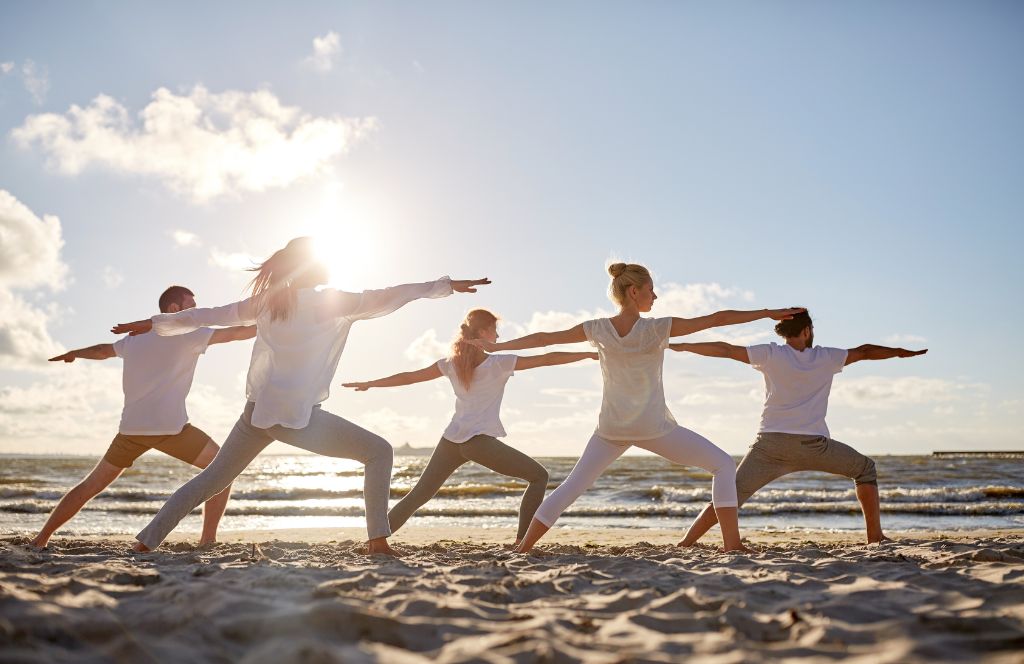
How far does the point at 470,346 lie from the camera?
607 centimetres

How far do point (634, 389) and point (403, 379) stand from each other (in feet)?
7.24

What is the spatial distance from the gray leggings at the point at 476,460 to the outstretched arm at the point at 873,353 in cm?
274

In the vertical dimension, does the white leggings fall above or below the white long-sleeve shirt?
below

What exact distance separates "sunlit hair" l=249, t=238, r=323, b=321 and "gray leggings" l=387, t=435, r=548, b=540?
6.03ft

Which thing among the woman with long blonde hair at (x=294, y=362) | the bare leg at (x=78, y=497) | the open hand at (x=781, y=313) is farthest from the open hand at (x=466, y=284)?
the bare leg at (x=78, y=497)

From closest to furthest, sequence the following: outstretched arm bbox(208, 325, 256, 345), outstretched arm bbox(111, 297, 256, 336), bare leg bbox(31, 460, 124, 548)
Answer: outstretched arm bbox(111, 297, 256, 336)
outstretched arm bbox(208, 325, 256, 345)
bare leg bbox(31, 460, 124, 548)

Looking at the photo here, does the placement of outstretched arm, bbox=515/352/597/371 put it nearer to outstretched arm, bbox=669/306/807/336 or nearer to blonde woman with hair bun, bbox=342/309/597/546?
blonde woman with hair bun, bbox=342/309/597/546

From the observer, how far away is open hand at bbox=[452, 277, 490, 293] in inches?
191

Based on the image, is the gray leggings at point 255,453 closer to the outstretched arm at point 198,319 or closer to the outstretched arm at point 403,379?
the outstretched arm at point 198,319

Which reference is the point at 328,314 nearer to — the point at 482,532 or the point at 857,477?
the point at 857,477

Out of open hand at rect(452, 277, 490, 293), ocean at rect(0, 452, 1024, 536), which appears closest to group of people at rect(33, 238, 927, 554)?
open hand at rect(452, 277, 490, 293)

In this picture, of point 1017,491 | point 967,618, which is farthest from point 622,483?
point 967,618

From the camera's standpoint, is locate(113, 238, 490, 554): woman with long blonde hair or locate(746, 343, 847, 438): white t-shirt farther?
locate(746, 343, 847, 438): white t-shirt

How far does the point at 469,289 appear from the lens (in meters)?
4.88
